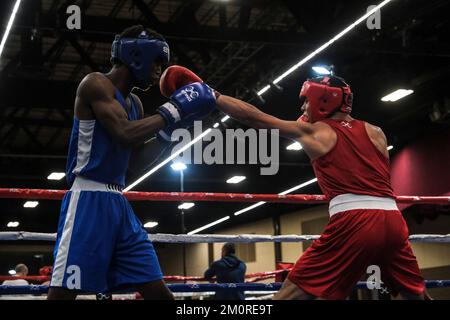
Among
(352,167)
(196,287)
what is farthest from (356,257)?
(196,287)

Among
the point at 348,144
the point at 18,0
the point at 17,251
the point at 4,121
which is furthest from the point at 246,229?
the point at 348,144

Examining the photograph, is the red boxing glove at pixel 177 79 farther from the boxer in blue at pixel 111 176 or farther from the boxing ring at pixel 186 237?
the boxing ring at pixel 186 237

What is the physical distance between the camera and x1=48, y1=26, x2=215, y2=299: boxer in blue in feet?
7.58

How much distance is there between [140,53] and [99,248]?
2.39 feet

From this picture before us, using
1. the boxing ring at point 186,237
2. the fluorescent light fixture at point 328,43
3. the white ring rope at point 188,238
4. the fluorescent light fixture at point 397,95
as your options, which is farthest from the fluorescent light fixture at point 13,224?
the white ring rope at point 188,238

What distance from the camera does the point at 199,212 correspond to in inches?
687

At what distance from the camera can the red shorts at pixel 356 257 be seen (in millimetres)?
2449

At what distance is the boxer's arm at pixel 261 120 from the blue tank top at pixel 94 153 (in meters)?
0.52

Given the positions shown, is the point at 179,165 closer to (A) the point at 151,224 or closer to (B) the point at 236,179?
(B) the point at 236,179

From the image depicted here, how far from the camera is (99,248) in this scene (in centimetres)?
232

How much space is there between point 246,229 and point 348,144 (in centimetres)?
1523

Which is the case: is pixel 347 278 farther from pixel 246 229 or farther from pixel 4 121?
pixel 246 229

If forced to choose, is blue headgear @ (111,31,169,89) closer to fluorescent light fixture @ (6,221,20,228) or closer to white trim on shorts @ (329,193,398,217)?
white trim on shorts @ (329,193,398,217)
